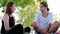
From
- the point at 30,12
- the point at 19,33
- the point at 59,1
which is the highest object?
the point at 59,1

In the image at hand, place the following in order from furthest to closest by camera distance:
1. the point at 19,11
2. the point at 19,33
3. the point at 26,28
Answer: the point at 19,11
the point at 26,28
the point at 19,33

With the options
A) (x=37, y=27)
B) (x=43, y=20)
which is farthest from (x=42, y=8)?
(x=37, y=27)

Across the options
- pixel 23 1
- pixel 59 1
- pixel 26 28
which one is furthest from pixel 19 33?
pixel 59 1

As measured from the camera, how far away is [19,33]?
6.67 ft

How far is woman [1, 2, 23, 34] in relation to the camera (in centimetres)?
202

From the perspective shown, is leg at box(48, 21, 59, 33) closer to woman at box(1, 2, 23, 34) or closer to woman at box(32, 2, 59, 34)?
woman at box(32, 2, 59, 34)

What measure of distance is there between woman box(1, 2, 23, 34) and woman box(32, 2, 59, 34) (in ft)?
0.79

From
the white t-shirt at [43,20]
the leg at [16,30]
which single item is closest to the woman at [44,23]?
the white t-shirt at [43,20]

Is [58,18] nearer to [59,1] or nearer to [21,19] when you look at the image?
[59,1]

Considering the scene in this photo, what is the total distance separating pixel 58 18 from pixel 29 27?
0.46 metres

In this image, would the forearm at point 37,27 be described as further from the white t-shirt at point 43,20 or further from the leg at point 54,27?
the leg at point 54,27

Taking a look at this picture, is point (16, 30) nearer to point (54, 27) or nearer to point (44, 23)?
point (44, 23)

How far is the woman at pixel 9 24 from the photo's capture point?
6.64 ft

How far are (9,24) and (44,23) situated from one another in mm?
499
